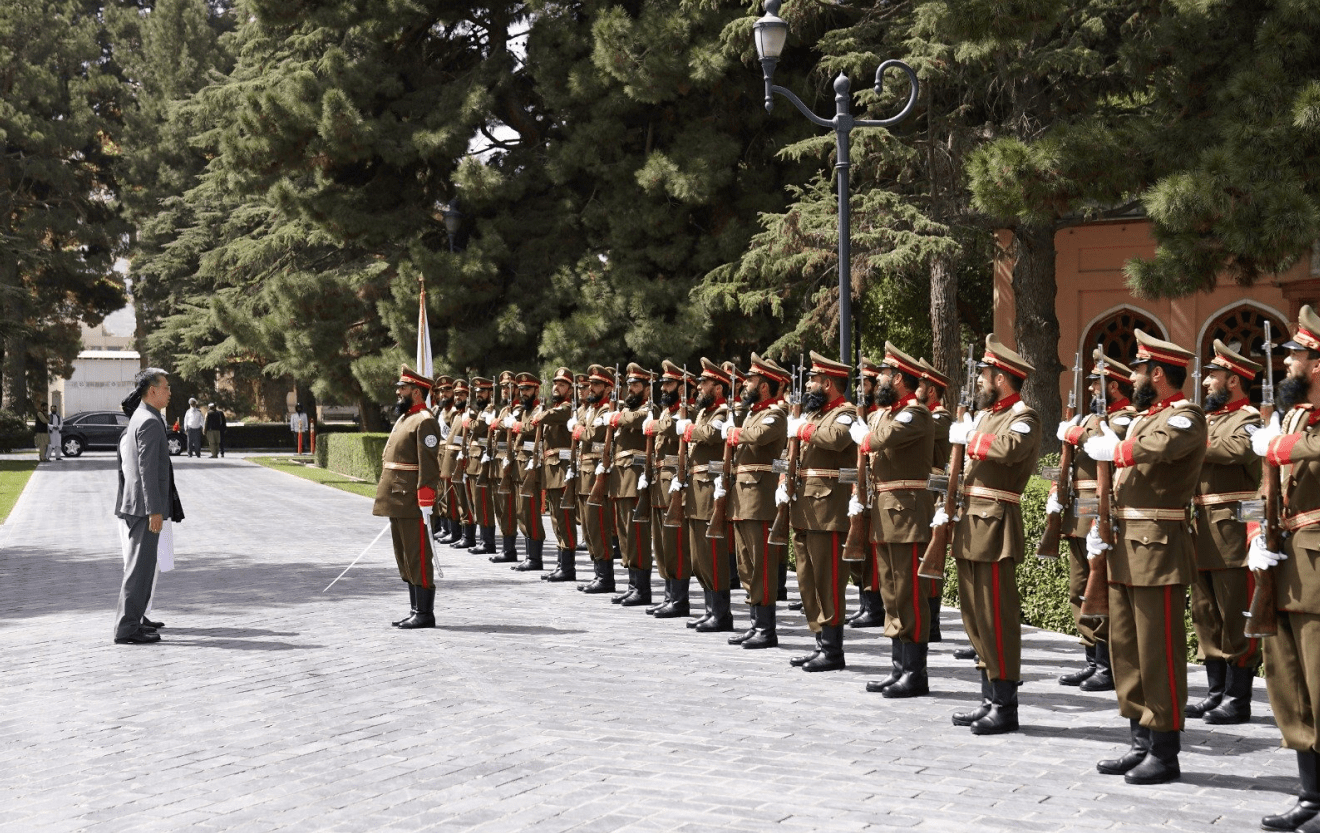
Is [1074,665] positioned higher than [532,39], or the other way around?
[532,39]

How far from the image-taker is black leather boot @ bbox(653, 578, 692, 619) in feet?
37.0

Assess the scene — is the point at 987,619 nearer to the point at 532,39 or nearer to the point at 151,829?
the point at 151,829

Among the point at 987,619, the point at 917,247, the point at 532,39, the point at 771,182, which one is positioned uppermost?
the point at 532,39

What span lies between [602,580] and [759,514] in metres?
3.49

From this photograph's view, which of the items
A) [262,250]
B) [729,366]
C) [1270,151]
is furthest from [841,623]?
[262,250]

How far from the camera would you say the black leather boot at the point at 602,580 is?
12.9 m

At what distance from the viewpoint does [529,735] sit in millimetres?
7035

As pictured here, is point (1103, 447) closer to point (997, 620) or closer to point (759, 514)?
point (997, 620)

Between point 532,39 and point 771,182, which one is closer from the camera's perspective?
point 771,182

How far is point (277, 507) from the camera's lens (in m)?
23.9

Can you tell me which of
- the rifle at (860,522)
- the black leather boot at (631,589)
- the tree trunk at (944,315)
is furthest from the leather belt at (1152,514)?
the tree trunk at (944,315)

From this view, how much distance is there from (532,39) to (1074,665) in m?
19.6

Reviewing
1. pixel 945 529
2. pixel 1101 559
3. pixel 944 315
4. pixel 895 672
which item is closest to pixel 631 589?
pixel 895 672

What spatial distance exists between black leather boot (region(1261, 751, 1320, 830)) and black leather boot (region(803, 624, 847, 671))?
3.61 metres
